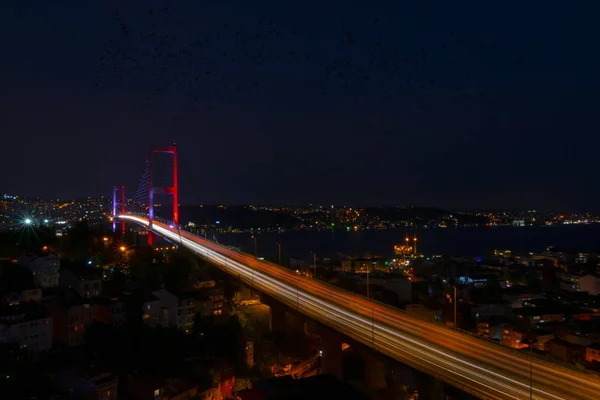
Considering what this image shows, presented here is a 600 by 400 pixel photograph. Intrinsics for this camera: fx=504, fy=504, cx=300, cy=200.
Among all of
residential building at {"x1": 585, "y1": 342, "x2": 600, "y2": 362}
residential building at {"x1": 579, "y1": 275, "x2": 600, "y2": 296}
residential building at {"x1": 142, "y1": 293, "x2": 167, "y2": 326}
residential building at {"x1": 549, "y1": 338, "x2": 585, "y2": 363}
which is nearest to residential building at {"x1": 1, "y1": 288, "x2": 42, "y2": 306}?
residential building at {"x1": 142, "y1": 293, "x2": 167, "y2": 326}

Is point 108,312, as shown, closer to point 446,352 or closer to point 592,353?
point 446,352

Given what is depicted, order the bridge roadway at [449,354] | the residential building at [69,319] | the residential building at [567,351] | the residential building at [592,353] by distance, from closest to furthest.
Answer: the bridge roadway at [449,354]
the residential building at [69,319]
the residential building at [592,353]
the residential building at [567,351]

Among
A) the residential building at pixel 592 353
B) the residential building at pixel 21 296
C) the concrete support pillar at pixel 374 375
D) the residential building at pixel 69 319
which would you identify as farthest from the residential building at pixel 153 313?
the residential building at pixel 592 353

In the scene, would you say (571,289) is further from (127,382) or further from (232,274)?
(127,382)

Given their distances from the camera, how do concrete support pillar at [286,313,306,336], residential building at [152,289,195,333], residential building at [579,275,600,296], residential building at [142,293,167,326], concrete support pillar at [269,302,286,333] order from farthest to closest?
1. residential building at [579,275,600,296]
2. concrete support pillar at [286,313,306,336]
3. concrete support pillar at [269,302,286,333]
4. residential building at [152,289,195,333]
5. residential building at [142,293,167,326]

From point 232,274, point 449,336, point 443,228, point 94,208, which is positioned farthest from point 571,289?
point 443,228

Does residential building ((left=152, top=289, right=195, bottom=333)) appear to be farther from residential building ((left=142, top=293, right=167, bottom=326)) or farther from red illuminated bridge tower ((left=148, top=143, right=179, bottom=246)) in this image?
red illuminated bridge tower ((left=148, top=143, right=179, bottom=246))

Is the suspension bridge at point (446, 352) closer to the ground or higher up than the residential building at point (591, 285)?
higher up

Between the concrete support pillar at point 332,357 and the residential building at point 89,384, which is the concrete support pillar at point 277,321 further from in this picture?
the residential building at point 89,384
